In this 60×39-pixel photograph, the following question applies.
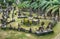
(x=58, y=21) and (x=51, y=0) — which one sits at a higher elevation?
(x=51, y=0)

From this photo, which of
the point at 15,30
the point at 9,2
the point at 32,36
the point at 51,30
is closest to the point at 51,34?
the point at 51,30

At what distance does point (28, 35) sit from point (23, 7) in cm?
1207

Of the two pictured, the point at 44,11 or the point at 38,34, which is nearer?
the point at 38,34

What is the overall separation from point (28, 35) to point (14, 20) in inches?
188

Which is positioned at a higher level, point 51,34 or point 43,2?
point 43,2

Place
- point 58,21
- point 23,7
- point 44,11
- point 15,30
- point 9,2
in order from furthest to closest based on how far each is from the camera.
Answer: point 9,2 → point 23,7 → point 44,11 → point 58,21 → point 15,30

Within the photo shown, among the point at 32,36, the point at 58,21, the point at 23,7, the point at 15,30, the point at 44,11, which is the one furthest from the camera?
the point at 23,7

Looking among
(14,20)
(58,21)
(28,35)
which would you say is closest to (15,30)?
(28,35)

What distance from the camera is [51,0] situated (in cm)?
2428

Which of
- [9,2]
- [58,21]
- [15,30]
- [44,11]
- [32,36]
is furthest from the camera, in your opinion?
[9,2]

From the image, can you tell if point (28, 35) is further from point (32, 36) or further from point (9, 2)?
point (9, 2)

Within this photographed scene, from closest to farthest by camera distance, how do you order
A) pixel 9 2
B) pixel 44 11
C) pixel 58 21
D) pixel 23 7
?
pixel 58 21 < pixel 44 11 < pixel 23 7 < pixel 9 2

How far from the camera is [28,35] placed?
51.9 feet

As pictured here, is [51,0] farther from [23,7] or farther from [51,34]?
[51,34]
